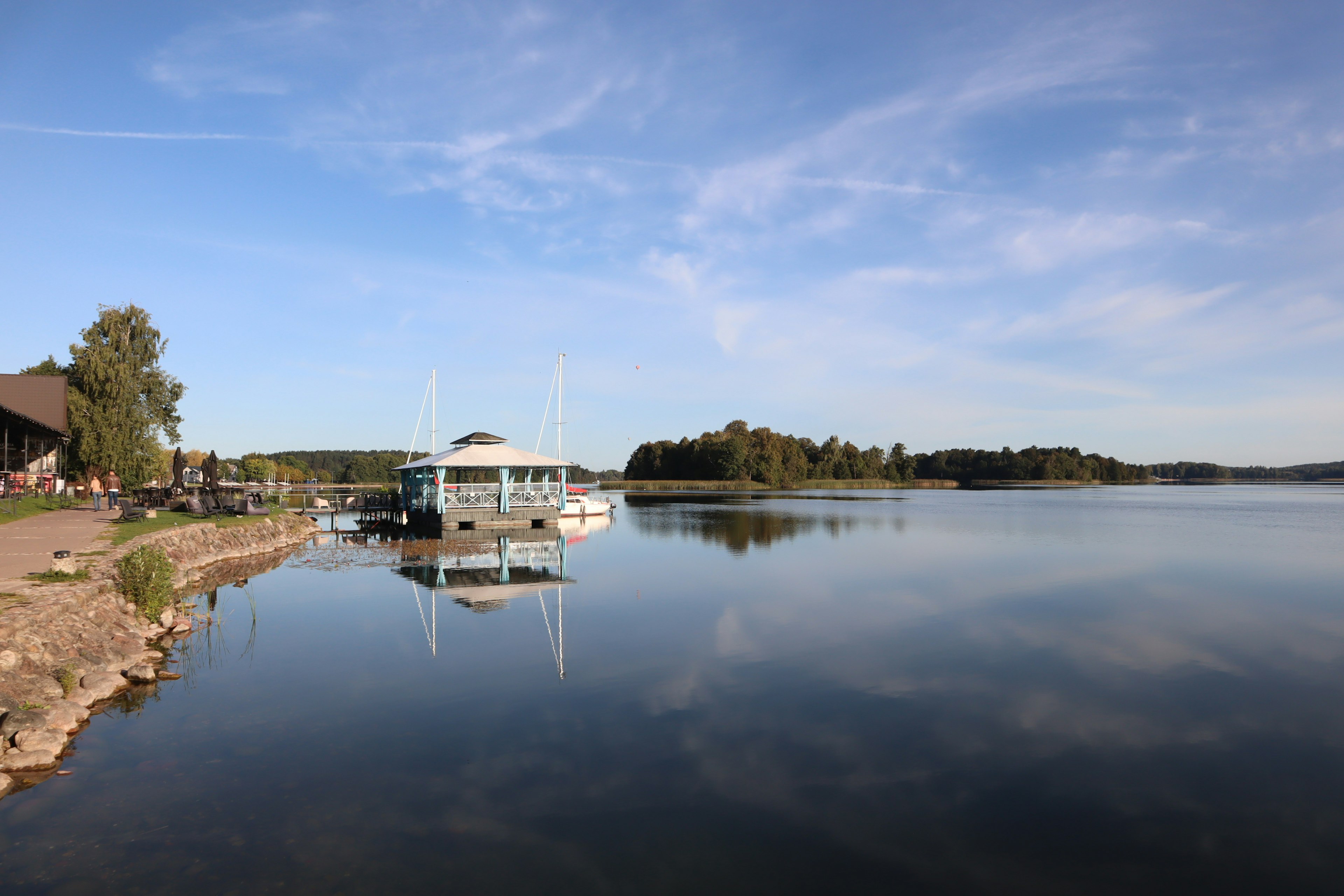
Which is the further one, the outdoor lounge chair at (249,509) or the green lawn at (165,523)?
the outdoor lounge chair at (249,509)

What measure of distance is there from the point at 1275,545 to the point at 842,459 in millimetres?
111106

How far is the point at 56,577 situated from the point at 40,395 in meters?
30.4

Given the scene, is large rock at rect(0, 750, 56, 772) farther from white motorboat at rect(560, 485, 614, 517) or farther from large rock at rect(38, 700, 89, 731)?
white motorboat at rect(560, 485, 614, 517)

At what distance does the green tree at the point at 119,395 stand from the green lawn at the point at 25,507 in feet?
21.7

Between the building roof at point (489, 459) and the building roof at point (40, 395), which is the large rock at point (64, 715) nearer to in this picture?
the building roof at point (489, 459)

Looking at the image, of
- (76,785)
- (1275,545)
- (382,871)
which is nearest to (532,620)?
(76,785)

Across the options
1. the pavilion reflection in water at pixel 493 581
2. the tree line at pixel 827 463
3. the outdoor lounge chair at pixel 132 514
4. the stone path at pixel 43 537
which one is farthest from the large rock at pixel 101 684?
the tree line at pixel 827 463

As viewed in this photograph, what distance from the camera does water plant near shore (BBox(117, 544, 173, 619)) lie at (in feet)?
44.2

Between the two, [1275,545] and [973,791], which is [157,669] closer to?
[973,791]

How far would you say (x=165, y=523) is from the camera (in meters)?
23.3

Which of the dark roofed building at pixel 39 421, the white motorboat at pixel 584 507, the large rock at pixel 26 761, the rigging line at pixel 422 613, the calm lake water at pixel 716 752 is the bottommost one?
the calm lake water at pixel 716 752

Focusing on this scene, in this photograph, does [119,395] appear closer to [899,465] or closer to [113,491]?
[113,491]

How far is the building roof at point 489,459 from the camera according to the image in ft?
112

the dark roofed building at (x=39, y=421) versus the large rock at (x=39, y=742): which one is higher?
the dark roofed building at (x=39, y=421)
